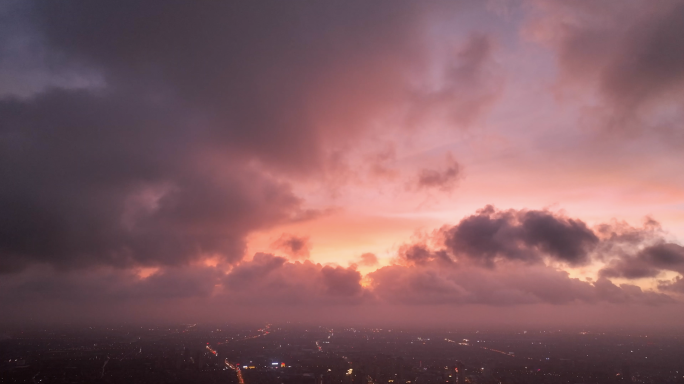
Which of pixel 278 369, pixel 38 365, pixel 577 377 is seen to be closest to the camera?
pixel 577 377

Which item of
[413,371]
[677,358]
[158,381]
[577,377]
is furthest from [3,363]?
[677,358]

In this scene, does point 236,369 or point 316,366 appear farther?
point 316,366

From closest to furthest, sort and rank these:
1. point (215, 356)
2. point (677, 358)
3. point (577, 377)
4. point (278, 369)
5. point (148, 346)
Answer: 1. point (577, 377)
2. point (278, 369)
3. point (677, 358)
4. point (215, 356)
5. point (148, 346)

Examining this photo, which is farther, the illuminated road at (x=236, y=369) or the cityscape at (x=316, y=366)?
the illuminated road at (x=236, y=369)

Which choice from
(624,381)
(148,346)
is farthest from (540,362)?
(148,346)

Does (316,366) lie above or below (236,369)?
above

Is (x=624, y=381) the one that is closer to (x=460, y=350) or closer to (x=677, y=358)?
(x=677, y=358)

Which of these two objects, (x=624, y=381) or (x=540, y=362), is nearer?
(x=624, y=381)

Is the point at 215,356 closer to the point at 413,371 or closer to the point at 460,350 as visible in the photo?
the point at 413,371

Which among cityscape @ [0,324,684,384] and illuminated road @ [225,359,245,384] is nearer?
cityscape @ [0,324,684,384]
